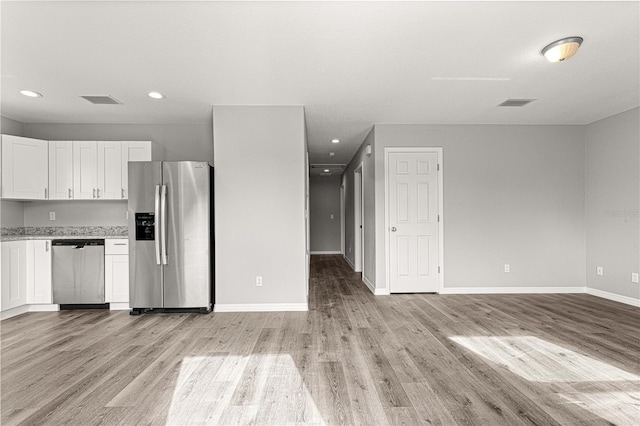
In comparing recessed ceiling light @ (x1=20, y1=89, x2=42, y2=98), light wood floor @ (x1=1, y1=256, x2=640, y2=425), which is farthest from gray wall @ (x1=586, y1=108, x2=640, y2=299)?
recessed ceiling light @ (x1=20, y1=89, x2=42, y2=98)

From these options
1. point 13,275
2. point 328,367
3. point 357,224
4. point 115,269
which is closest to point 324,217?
point 357,224

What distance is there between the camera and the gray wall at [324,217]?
10180mm

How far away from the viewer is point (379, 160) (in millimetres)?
4945

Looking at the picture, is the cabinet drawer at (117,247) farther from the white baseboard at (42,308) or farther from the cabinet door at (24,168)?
the cabinet door at (24,168)

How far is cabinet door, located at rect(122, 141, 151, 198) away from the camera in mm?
4367

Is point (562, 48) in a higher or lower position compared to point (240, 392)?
higher

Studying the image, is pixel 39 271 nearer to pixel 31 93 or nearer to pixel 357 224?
pixel 31 93

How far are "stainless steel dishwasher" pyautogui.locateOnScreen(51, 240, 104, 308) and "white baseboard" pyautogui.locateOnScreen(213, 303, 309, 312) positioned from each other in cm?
161

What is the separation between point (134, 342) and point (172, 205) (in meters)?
1.59

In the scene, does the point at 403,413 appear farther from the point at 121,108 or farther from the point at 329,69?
the point at 121,108

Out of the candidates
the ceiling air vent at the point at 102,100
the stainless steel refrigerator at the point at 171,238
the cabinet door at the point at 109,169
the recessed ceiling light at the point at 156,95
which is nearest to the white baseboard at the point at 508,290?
the stainless steel refrigerator at the point at 171,238

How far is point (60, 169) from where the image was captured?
4336mm

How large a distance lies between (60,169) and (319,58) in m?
3.94

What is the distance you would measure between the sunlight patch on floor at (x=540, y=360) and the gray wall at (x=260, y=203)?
Result: 6.80 feet
